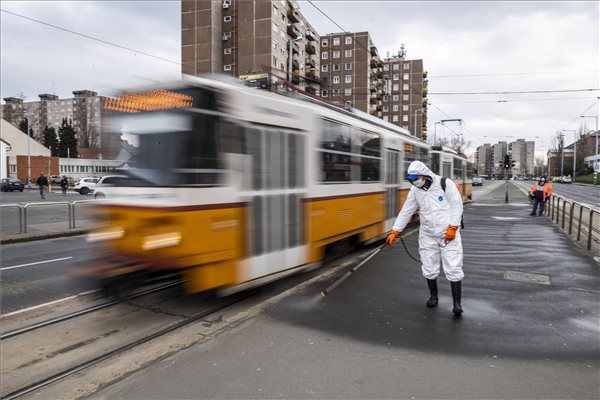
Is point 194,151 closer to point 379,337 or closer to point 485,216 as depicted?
point 379,337

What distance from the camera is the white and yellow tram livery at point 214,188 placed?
4.79 metres

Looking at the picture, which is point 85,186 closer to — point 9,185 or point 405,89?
point 9,185

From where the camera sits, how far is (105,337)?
482cm

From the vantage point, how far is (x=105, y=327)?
5109 mm

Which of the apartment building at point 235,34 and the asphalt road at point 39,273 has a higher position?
the apartment building at point 235,34

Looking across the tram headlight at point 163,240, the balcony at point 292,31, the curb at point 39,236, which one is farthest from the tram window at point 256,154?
the balcony at point 292,31

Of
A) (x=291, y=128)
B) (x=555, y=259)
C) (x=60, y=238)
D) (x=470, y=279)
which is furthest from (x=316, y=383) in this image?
(x=60, y=238)

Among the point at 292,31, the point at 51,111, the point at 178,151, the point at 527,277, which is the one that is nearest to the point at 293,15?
the point at 292,31

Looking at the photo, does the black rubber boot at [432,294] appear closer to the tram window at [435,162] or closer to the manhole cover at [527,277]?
the manhole cover at [527,277]

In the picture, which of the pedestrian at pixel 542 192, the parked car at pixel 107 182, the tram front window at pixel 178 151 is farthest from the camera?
the pedestrian at pixel 542 192

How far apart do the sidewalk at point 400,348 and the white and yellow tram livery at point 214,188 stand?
830 mm

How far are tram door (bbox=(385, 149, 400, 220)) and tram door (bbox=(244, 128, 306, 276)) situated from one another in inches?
189

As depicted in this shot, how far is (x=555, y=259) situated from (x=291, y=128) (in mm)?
6218

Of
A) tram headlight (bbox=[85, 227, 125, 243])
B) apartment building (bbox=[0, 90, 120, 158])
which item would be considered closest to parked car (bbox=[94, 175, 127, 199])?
tram headlight (bbox=[85, 227, 125, 243])
